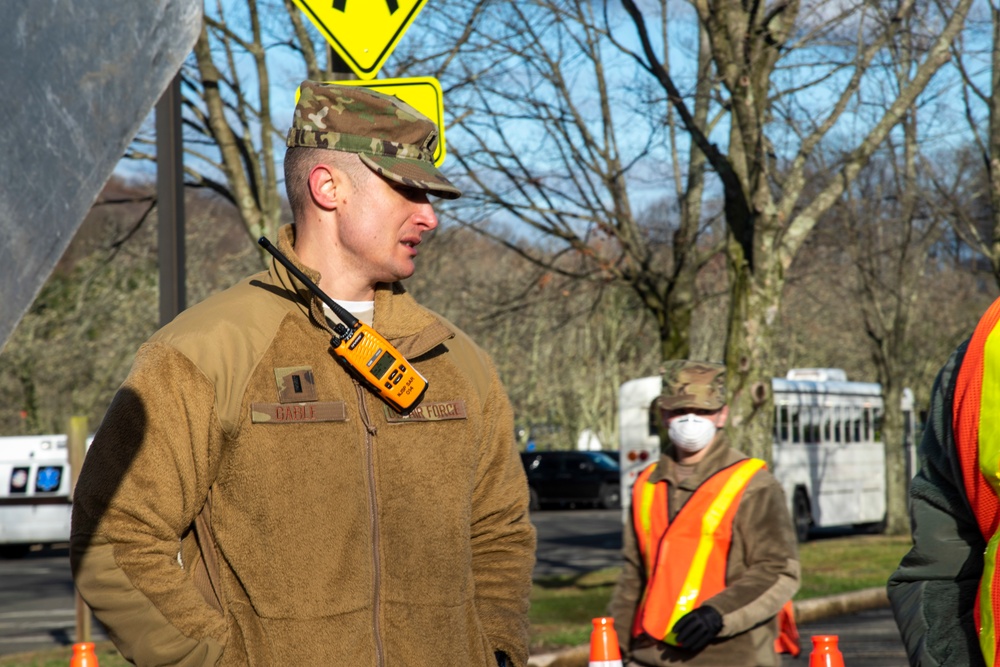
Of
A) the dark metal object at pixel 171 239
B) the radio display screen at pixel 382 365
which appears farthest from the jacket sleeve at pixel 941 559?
the dark metal object at pixel 171 239

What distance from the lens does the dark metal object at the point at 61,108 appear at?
3.10ft

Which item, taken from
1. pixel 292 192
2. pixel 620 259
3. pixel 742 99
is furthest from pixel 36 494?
pixel 292 192

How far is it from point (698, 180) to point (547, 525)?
58.0 ft

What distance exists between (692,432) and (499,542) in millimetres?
2705

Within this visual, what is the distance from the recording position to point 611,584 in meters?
16.7

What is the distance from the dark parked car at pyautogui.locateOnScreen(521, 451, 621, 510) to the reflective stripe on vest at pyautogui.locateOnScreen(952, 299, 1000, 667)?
37721 millimetres

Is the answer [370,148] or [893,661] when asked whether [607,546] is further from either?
[370,148]

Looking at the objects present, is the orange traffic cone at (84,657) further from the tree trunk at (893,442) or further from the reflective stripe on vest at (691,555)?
the tree trunk at (893,442)

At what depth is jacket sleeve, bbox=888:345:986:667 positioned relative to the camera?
84.4 inches

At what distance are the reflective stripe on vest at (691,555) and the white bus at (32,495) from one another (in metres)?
22.0

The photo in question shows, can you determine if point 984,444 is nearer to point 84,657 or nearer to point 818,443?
point 84,657

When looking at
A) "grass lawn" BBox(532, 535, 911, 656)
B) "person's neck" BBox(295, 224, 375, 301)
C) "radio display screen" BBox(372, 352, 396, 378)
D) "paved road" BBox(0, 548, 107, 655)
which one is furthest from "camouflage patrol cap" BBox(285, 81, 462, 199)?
"paved road" BBox(0, 548, 107, 655)

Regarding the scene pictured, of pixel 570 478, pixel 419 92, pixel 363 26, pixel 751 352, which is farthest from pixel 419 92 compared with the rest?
pixel 570 478

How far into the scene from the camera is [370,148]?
2.61 m
